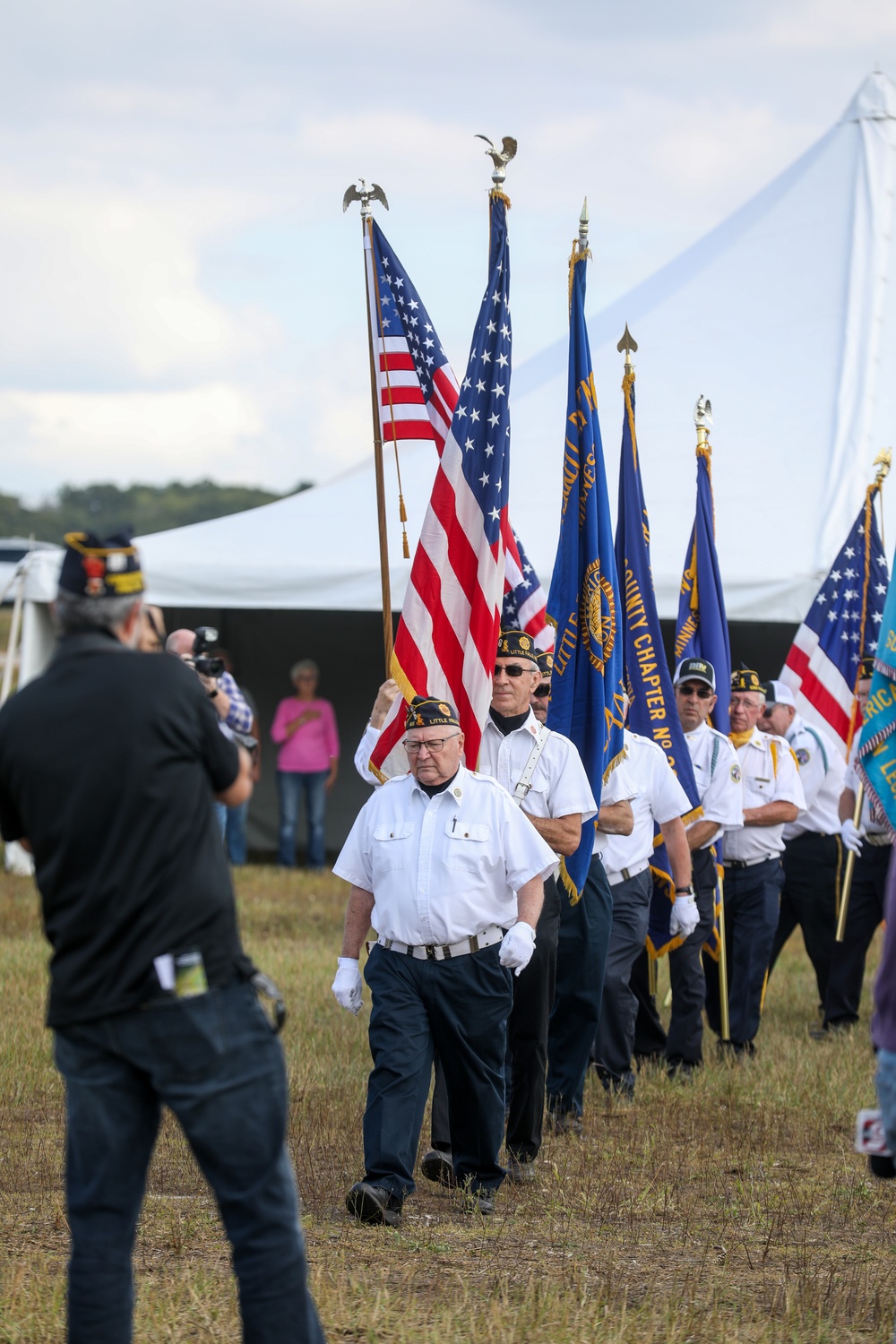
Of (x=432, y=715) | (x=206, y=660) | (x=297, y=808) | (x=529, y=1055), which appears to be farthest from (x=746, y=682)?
(x=297, y=808)

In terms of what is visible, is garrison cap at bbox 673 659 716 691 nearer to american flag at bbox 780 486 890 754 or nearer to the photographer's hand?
american flag at bbox 780 486 890 754

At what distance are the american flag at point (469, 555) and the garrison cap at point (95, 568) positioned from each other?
360 centimetres

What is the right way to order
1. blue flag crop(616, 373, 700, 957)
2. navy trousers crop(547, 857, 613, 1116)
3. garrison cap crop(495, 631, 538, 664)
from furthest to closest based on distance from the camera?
blue flag crop(616, 373, 700, 957), navy trousers crop(547, 857, 613, 1116), garrison cap crop(495, 631, 538, 664)

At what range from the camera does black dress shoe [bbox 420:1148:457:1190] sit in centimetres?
656

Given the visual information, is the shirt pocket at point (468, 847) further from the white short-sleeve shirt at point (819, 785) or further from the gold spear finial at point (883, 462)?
the gold spear finial at point (883, 462)

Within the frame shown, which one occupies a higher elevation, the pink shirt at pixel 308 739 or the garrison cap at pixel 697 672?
the garrison cap at pixel 697 672

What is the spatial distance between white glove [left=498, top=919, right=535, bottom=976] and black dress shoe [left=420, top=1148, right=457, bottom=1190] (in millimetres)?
994

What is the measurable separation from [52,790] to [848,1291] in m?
3.20

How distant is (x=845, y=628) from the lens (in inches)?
→ 477

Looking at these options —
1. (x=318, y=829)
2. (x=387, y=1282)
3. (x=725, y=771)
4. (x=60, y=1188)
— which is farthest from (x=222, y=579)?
(x=387, y=1282)

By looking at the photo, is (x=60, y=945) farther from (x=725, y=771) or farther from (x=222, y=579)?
(x=222, y=579)

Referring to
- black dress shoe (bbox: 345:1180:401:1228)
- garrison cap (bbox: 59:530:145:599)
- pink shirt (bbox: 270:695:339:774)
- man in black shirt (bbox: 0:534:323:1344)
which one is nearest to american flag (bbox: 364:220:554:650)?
black dress shoe (bbox: 345:1180:401:1228)

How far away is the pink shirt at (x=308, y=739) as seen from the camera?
18547 mm

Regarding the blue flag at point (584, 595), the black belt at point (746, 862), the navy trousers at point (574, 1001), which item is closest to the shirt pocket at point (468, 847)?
the navy trousers at point (574, 1001)
